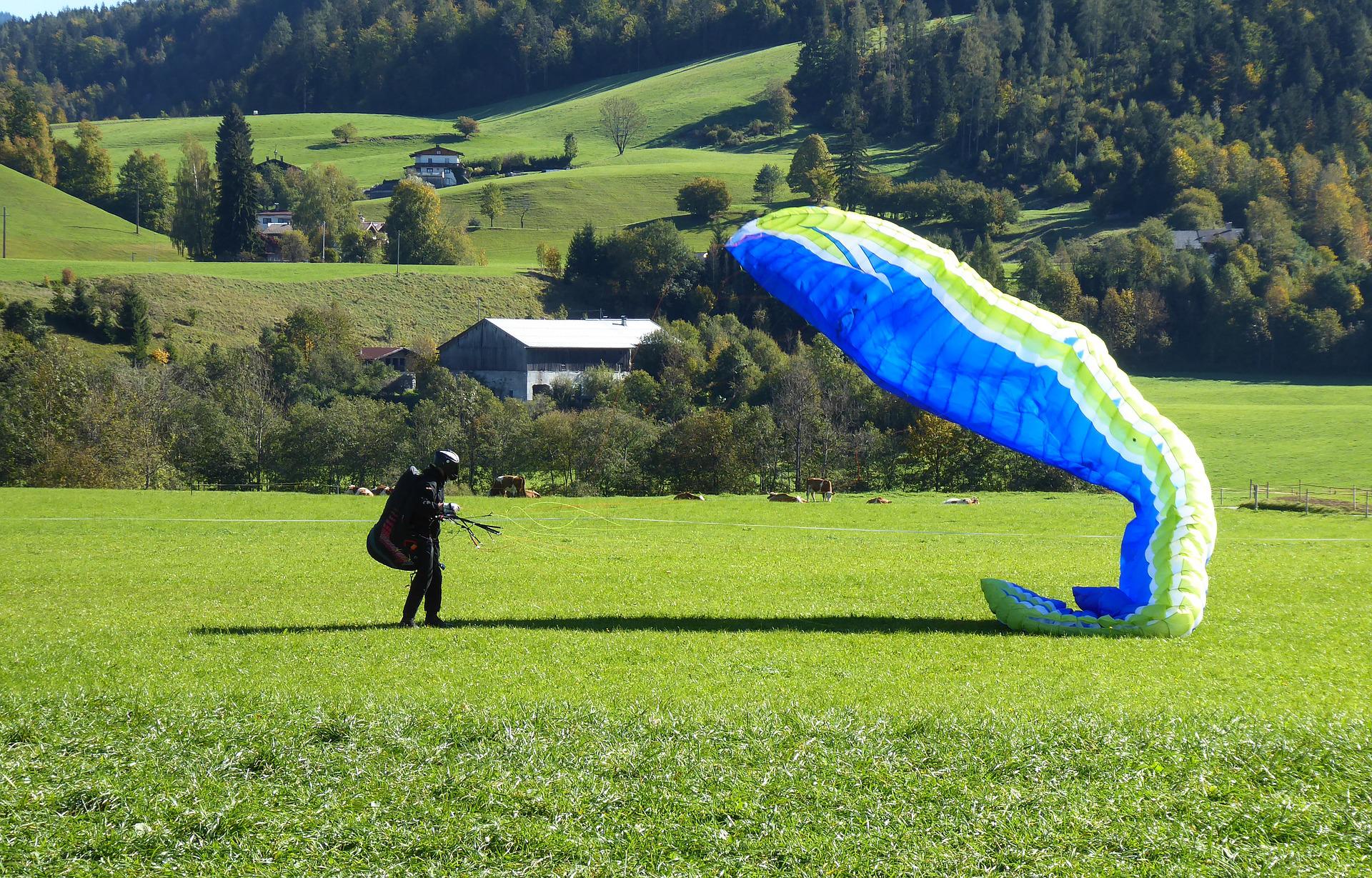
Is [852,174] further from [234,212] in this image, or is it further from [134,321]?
[134,321]

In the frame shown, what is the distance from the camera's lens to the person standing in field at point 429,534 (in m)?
15.6

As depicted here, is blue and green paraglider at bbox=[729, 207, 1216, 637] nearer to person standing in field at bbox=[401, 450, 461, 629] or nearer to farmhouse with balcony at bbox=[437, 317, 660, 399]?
person standing in field at bbox=[401, 450, 461, 629]

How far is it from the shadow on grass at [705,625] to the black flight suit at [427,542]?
0.41m

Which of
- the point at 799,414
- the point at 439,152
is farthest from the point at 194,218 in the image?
the point at 799,414

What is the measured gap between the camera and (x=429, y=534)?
15766mm

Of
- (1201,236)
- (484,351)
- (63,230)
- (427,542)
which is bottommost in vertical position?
(427,542)

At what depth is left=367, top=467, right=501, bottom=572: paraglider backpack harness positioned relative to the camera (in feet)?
50.6

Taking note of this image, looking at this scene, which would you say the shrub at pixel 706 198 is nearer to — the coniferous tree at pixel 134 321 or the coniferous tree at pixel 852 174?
the coniferous tree at pixel 852 174

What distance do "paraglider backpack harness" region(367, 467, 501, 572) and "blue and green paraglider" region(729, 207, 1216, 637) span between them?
5.55 meters

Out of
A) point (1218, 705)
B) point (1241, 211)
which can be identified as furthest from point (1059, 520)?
point (1241, 211)

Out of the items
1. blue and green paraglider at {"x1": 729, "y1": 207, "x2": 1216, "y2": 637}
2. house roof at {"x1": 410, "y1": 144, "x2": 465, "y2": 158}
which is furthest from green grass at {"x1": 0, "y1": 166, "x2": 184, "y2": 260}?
blue and green paraglider at {"x1": 729, "y1": 207, "x2": 1216, "y2": 637}

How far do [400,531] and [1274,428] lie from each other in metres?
71.7

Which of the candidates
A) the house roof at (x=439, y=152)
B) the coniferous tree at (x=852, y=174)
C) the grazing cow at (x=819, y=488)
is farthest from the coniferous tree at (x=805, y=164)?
the grazing cow at (x=819, y=488)

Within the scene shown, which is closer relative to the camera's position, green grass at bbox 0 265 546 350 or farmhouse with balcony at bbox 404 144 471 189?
green grass at bbox 0 265 546 350
